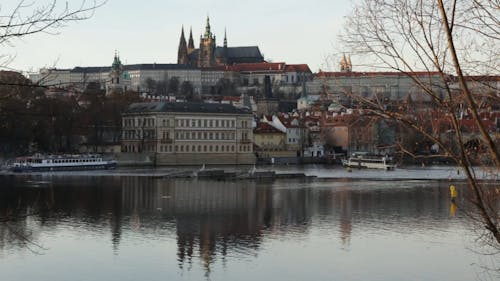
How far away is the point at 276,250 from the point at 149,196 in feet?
48.4

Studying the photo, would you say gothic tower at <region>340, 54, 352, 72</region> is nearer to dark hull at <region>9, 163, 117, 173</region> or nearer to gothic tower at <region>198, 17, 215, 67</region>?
dark hull at <region>9, 163, 117, 173</region>

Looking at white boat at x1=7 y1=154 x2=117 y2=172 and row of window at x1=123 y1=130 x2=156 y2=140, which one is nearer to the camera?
white boat at x1=7 y1=154 x2=117 y2=172

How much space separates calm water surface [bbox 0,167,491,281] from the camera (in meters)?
15.6

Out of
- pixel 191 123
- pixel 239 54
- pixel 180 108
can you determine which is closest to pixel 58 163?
pixel 180 108

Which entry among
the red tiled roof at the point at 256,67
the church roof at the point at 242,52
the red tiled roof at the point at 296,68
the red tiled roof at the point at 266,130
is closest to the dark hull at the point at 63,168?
the red tiled roof at the point at 266,130

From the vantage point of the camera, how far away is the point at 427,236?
2009 cm

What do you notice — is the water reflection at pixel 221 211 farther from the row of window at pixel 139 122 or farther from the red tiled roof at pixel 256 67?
the red tiled roof at pixel 256 67

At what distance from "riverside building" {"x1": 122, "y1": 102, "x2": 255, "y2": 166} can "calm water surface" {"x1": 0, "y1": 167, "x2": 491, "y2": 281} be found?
110 feet

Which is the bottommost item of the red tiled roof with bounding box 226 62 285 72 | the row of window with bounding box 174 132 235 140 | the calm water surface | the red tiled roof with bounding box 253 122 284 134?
the calm water surface

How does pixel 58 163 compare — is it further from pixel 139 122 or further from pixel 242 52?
pixel 242 52

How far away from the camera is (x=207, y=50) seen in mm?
166625

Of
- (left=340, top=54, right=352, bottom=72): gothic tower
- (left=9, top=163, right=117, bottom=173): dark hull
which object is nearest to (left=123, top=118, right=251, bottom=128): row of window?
(left=9, top=163, right=117, bottom=173): dark hull

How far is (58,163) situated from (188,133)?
647 inches

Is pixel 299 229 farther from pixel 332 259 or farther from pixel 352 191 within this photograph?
pixel 352 191
